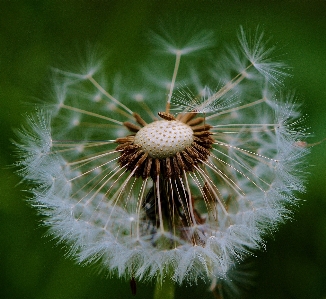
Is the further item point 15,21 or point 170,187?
point 15,21

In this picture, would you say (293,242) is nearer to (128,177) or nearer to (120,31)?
(128,177)

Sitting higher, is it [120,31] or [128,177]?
[120,31]

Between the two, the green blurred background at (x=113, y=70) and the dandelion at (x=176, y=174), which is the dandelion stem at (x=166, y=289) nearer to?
the dandelion at (x=176, y=174)

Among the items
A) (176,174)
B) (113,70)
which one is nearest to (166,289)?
(176,174)

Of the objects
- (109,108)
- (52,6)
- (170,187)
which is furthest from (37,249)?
(52,6)

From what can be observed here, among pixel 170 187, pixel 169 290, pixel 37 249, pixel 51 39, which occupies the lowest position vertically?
pixel 169 290

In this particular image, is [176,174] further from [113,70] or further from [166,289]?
[113,70]

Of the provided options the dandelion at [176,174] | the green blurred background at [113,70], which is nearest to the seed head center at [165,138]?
the dandelion at [176,174]
